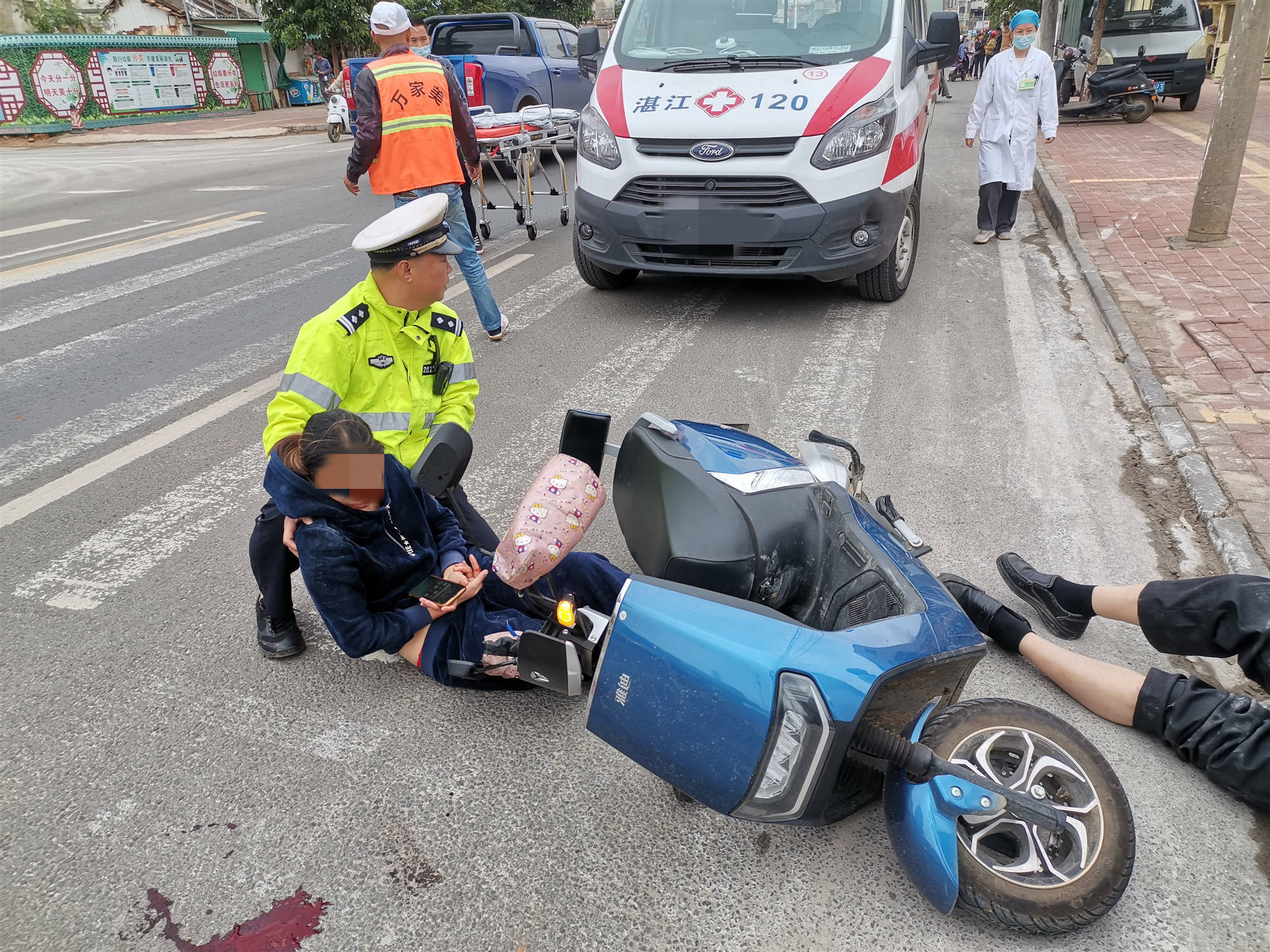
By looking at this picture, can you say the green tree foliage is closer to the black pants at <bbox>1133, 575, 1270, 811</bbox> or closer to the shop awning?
the shop awning

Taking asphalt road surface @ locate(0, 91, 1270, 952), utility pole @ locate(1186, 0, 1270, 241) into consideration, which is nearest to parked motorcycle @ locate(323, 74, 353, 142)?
asphalt road surface @ locate(0, 91, 1270, 952)

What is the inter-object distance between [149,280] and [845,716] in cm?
799

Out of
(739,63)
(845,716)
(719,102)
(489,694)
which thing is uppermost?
(739,63)

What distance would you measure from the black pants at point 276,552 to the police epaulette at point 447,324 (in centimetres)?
55

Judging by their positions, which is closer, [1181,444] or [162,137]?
[1181,444]

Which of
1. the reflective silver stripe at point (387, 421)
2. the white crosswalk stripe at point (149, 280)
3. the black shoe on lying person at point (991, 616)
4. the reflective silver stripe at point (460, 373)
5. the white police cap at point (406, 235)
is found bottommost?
the black shoe on lying person at point (991, 616)

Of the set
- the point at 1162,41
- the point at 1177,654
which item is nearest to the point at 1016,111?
the point at 1177,654

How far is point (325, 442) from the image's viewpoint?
7.85 ft

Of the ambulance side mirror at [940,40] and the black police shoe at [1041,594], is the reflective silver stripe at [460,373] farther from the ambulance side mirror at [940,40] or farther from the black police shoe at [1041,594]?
Answer: the ambulance side mirror at [940,40]

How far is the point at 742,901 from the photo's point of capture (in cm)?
211

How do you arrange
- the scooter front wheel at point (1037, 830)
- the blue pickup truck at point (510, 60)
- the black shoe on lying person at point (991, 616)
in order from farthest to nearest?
1. the blue pickup truck at point (510, 60)
2. the black shoe on lying person at point (991, 616)
3. the scooter front wheel at point (1037, 830)

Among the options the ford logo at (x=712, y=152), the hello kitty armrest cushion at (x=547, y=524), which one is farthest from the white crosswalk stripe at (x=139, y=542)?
the ford logo at (x=712, y=152)

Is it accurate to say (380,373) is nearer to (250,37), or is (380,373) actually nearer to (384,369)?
(384,369)

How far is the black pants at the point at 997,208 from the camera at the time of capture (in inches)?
324
